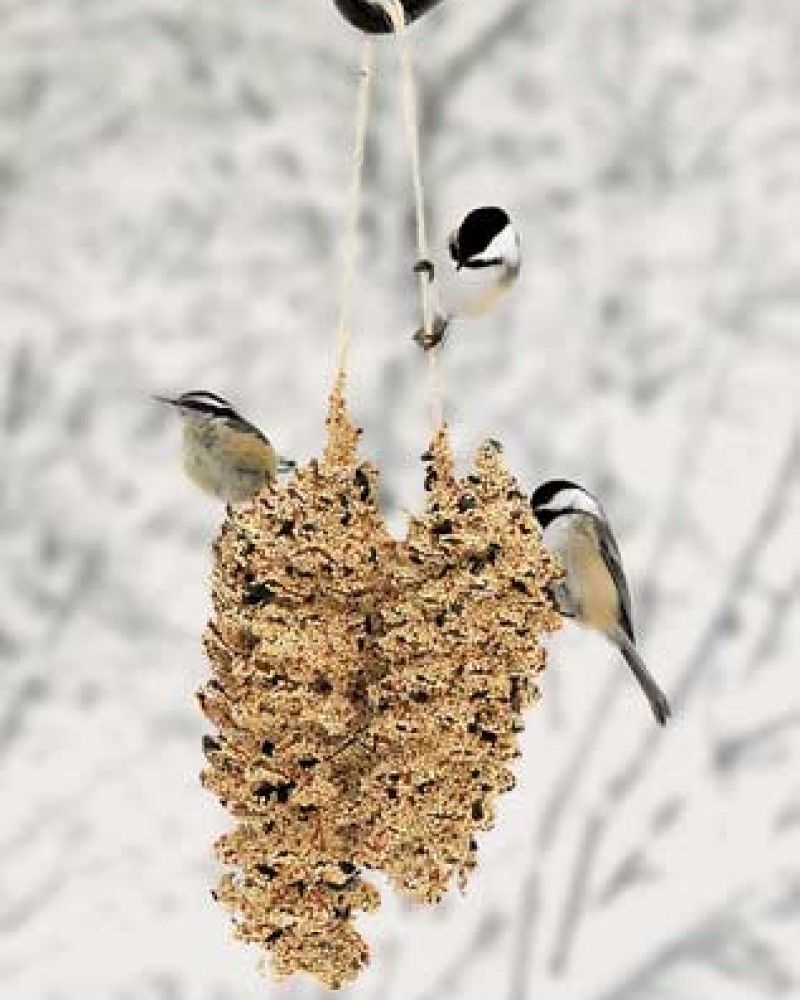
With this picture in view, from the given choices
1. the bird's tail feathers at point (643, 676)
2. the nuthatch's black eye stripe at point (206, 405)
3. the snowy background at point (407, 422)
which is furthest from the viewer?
the snowy background at point (407, 422)

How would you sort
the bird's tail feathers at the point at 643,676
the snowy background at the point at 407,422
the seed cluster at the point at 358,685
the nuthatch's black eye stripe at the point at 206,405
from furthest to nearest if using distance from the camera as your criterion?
the snowy background at the point at 407,422 → the bird's tail feathers at the point at 643,676 → the nuthatch's black eye stripe at the point at 206,405 → the seed cluster at the point at 358,685

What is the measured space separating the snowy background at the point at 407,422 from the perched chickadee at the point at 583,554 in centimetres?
77

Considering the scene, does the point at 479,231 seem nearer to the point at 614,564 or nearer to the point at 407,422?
the point at 614,564

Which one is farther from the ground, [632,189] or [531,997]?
[632,189]

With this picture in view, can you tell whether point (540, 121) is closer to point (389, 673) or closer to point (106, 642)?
point (106, 642)

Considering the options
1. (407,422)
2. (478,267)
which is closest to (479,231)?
(478,267)

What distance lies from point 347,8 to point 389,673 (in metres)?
0.38

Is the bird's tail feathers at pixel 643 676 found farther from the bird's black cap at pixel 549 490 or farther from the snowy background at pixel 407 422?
the snowy background at pixel 407 422

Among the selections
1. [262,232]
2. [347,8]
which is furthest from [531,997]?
[347,8]

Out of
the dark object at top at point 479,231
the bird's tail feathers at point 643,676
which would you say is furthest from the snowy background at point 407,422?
the dark object at top at point 479,231

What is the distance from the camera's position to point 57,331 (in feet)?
6.24

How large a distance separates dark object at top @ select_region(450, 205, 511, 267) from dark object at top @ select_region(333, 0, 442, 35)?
0.40 ft

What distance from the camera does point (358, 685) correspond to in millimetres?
996

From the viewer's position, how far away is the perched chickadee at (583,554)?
3.64ft
